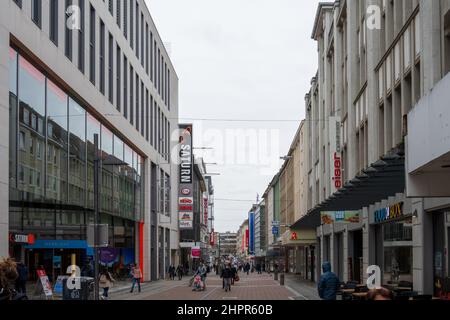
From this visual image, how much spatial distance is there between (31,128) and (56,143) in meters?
3.45

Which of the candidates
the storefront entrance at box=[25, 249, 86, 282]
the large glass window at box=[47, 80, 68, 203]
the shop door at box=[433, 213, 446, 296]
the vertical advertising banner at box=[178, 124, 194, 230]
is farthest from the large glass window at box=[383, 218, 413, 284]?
the vertical advertising banner at box=[178, 124, 194, 230]

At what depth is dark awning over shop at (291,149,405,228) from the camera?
16.3 m

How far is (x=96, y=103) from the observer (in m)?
34.7

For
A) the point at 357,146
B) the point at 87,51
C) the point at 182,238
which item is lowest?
the point at 182,238

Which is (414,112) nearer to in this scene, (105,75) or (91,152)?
(91,152)

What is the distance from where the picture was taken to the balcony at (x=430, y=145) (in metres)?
10.5

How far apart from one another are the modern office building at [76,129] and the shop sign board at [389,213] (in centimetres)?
1166

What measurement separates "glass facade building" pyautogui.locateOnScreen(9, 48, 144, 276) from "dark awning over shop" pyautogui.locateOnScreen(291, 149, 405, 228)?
33.9ft

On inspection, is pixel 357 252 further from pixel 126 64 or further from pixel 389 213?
pixel 126 64

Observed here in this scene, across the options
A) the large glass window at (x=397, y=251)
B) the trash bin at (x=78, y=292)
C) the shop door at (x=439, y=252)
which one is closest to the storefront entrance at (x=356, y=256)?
the large glass window at (x=397, y=251)

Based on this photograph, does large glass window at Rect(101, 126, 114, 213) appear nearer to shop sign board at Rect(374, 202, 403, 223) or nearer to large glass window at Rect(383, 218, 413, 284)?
shop sign board at Rect(374, 202, 403, 223)

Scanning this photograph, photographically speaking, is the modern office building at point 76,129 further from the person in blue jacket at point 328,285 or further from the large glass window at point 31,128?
the person in blue jacket at point 328,285
